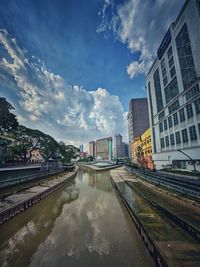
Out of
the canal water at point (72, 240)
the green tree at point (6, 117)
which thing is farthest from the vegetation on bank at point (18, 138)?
the canal water at point (72, 240)

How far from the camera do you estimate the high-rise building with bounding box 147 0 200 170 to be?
27.2 metres

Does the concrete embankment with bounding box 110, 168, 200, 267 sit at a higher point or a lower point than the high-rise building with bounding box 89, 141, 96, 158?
lower

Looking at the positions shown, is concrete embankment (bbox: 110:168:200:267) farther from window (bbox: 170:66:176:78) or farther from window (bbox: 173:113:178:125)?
window (bbox: 170:66:176:78)

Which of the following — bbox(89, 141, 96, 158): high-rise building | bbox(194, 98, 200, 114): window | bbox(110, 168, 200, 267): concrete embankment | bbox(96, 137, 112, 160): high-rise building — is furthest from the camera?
bbox(89, 141, 96, 158): high-rise building

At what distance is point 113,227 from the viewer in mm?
11188

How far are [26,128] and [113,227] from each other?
3867cm

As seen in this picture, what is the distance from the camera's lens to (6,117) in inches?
1073

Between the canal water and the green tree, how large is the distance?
20.9m

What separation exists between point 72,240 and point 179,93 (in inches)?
1407

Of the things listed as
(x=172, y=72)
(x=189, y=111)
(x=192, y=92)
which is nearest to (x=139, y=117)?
(x=172, y=72)

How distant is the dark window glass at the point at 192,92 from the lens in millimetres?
26672

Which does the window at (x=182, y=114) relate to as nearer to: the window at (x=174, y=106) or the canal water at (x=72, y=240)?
the window at (x=174, y=106)

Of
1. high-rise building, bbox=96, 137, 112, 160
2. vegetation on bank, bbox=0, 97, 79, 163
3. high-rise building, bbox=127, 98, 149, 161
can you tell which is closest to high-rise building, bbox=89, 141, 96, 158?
high-rise building, bbox=96, 137, 112, 160

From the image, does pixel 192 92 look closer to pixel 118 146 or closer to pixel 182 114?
pixel 182 114
